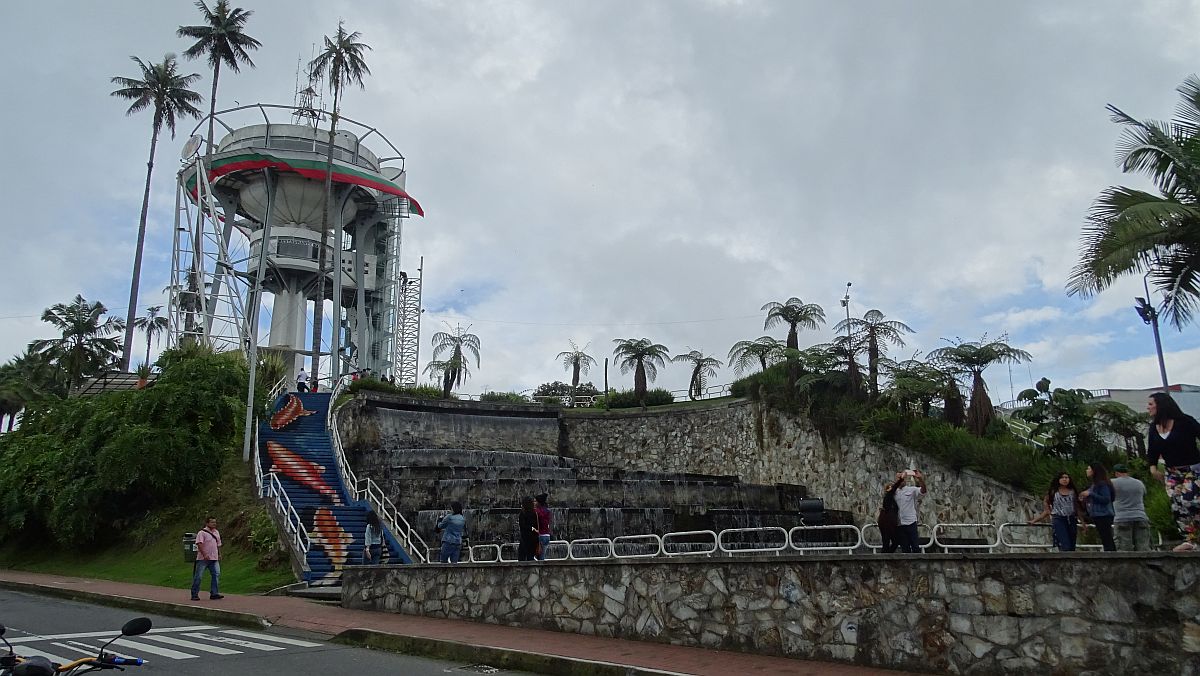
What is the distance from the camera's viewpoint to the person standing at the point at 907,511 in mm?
10742

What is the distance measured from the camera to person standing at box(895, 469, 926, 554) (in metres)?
10.7

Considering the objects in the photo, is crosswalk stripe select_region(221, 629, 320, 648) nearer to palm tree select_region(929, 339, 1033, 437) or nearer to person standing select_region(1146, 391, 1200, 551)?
person standing select_region(1146, 391, 1200, 551)

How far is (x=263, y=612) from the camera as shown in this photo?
13672 mm

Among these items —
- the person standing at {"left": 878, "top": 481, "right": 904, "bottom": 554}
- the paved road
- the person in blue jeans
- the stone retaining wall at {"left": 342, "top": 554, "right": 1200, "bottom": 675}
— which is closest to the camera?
the stone retaining wall at {"left": 342, "top": 554, "right": 1200, "bottom": 675}

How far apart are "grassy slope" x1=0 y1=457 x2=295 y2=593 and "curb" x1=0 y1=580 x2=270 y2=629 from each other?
6.07ft

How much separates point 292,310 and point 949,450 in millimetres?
45364

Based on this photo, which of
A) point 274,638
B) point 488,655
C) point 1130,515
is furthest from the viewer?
point 274,638

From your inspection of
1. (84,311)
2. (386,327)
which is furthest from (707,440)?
(84,311)

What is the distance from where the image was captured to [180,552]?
2136cm

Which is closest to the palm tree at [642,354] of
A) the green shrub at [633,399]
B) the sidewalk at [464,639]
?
the green shrub at [633,399]

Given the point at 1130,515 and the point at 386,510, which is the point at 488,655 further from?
the point at 386,510

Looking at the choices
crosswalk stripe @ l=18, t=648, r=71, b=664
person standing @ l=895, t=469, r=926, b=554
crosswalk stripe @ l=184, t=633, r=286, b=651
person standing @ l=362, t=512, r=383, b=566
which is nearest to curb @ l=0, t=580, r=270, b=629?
crosswalk stripe @ l=184, t=633, r=286, b=651

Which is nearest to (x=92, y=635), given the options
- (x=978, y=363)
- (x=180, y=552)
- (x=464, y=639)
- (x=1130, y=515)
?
(x=464, y=639)

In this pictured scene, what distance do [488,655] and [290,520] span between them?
12.0 m
